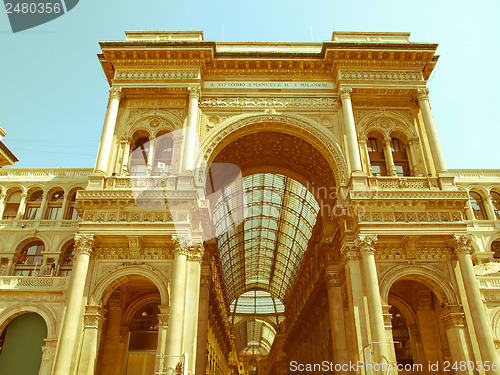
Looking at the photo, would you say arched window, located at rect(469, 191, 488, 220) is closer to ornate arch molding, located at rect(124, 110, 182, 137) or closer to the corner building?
the corner building

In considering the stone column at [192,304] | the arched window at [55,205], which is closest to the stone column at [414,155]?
the stone column at [192,304]

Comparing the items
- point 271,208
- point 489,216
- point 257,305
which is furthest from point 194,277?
point 257,305

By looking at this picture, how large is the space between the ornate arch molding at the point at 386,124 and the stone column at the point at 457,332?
1073cm

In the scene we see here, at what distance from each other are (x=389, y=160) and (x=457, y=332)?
10.2 m

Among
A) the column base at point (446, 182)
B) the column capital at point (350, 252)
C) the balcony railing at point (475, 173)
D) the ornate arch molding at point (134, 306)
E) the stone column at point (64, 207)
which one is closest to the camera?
the column capital at point (350, 252)

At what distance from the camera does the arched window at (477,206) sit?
31.4 metres

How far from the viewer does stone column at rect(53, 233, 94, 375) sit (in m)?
18.8

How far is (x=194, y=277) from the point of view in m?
21.2

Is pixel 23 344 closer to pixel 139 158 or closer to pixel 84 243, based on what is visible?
pixel 84 243

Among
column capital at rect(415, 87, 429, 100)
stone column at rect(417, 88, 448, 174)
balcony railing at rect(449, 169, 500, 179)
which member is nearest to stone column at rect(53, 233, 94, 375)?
stone column at rect(417, 88, 448, 174)

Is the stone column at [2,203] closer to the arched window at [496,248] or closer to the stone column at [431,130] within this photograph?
the stone column at [431,130]

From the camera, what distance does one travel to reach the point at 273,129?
2633 cm

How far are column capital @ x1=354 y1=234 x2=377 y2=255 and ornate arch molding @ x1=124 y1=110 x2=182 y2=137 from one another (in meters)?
12.9

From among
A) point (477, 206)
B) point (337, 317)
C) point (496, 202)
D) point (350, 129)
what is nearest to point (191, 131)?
point (350, 129)
